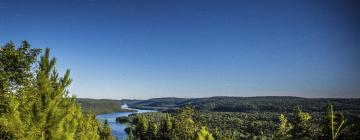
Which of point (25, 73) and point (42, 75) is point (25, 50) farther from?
point (42, 75)

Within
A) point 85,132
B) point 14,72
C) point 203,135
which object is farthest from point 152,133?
point 203,135

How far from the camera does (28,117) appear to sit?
45.3 ft

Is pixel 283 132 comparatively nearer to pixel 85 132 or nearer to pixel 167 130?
pixel 85 132

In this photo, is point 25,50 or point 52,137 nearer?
point 52,137

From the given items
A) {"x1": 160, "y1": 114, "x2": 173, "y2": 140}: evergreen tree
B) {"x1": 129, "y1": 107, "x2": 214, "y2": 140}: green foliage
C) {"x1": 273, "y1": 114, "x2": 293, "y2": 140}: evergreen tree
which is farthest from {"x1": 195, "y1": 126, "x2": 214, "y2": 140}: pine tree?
{"x1": 160, "y1": 114, "x2": 173, "y2": 140}: evergreen tree

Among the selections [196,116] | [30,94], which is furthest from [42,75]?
[196,116]

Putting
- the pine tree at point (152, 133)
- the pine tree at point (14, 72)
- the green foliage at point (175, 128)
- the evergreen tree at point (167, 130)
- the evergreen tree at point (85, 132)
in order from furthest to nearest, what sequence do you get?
the pine tree at point (152, 133) < the evergreen tree at point (167, 130) < the green foliage at point (175, 128) < the evergreen tree at point (85, 132) < the pine tree at point (14, 72)

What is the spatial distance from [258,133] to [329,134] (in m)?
123

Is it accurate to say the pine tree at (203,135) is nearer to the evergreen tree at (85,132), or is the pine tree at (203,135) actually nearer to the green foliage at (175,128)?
the evergreen tree at (85,132)

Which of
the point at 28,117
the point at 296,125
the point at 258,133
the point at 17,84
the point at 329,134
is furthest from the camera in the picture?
the point at 258,133

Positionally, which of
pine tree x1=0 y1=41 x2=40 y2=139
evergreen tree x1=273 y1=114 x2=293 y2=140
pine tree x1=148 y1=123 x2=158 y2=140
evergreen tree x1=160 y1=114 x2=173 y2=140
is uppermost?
pine tree x1=0 y1=41 x2=40 y2=139

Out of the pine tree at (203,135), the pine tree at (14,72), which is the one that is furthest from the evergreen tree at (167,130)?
the pine tree at (203,135)

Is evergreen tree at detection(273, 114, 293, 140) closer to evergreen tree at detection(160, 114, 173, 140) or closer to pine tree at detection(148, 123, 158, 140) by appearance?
evergreen tree at detection(160, 114, 173, 140)

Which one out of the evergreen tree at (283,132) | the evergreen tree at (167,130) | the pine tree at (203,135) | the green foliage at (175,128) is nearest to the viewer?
the evergreen tree at (283,132)
